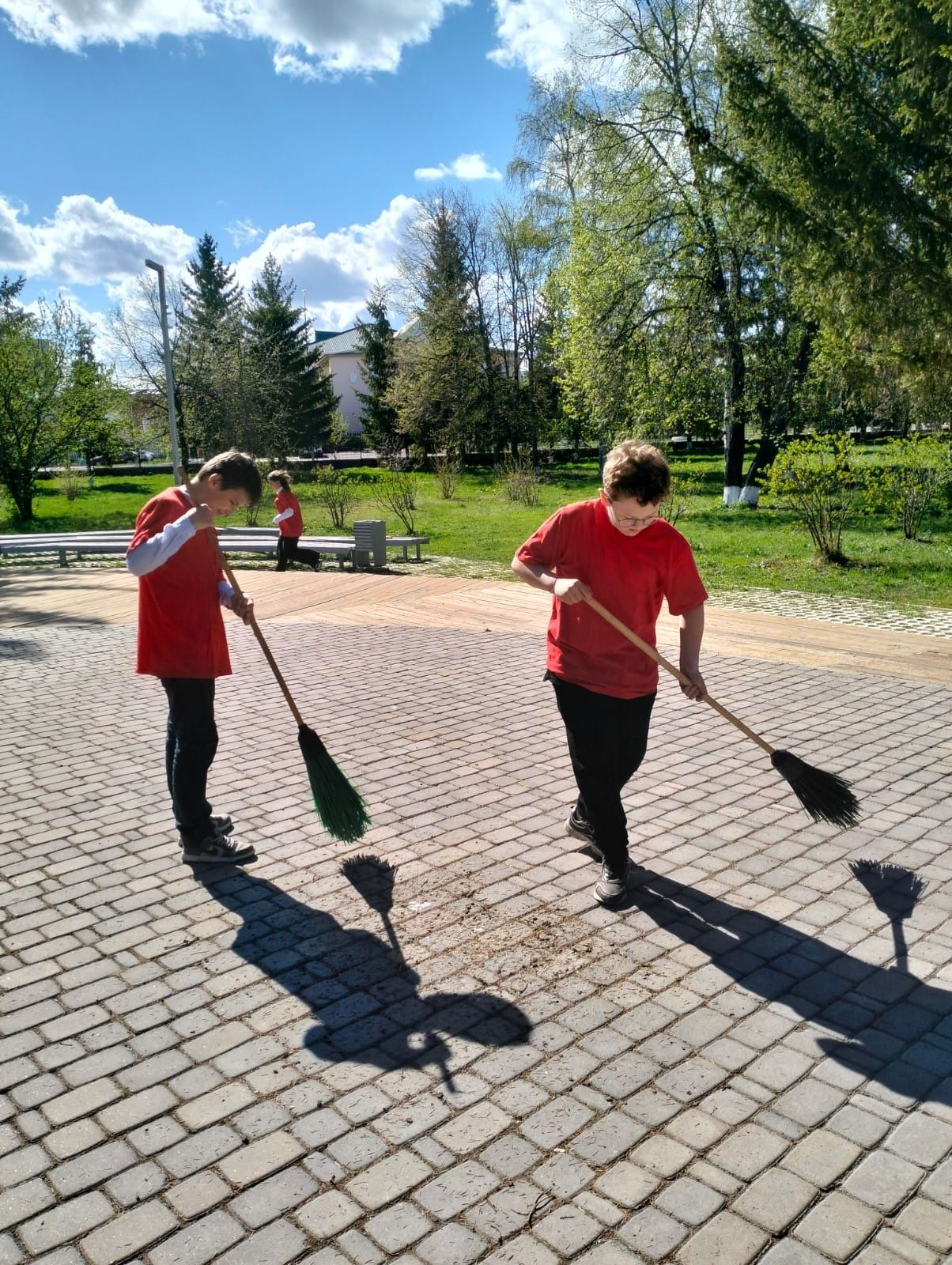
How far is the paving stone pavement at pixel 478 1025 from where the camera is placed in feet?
8.07

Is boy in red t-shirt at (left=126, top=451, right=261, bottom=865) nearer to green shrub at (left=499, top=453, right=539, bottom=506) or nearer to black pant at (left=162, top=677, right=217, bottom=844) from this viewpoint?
black pant at (left=162, top=677, right=217, bottom=844)

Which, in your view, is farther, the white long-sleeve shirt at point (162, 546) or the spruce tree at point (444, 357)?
the spruce tree at point (444, 357)

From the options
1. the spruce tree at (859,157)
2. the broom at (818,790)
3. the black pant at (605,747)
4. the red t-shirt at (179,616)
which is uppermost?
the spruce tree at (859,157)

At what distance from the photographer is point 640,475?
3.56 m

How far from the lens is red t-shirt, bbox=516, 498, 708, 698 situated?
3.86 meters

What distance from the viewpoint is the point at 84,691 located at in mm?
8078

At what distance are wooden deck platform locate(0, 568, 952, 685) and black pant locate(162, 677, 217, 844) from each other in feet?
16.9

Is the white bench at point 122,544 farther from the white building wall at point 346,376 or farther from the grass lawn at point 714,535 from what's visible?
the white building wall at point 346,376

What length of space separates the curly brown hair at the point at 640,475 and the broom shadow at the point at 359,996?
1.84 metres

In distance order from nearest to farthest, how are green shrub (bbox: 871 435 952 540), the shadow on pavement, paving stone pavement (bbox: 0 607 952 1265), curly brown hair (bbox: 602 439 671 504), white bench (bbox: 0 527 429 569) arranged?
paving stone pavement (bbox: 0 607 952 1265) → curly brown hair (bbox: 602 439 671 504) → the shadow on pavement → green shrub (bbox: 871 435 952 540) → white bench (bbox: 0 527 429 569)

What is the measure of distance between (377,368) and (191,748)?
5182 centimetres

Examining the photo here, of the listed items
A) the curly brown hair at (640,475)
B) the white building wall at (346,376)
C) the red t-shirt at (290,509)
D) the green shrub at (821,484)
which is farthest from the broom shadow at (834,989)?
the white building wall at (346,376)

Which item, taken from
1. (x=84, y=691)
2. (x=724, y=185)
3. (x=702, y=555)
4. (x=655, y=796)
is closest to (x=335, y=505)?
(x=702, y=555)

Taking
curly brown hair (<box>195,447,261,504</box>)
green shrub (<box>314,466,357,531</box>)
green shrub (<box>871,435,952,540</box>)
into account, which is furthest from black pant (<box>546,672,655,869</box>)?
green shrub (<box>314,466,357,531</box>)
